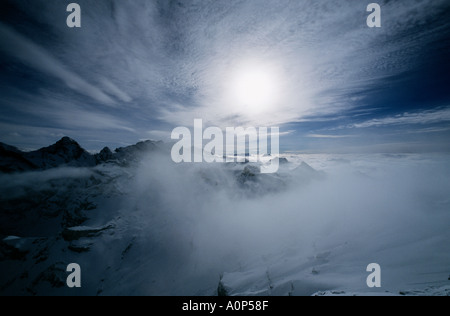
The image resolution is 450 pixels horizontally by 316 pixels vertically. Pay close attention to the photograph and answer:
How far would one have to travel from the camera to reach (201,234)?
131500mm

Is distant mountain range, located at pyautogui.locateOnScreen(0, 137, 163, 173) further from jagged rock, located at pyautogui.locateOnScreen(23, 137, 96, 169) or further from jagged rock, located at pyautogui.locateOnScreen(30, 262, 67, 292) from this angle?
jagged rock, located at pyautogui.locateOnScreen(30, 262, 67, 292)

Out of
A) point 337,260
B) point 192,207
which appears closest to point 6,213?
point 192,207

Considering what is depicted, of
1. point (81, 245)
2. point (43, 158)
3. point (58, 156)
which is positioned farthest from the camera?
point (58, 156)

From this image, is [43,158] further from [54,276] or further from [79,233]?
[54,276]

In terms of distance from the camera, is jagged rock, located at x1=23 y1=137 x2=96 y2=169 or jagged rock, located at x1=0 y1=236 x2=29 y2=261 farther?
jagged rock, located at x1=23 y1=137 x2=96 y2=169

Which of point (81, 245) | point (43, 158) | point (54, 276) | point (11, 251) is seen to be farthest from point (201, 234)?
point (43, 158)

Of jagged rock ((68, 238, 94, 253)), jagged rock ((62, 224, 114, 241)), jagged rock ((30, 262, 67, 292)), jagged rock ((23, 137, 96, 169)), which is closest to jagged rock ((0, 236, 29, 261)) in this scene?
jagged rock ((30, 262, 67, 292))

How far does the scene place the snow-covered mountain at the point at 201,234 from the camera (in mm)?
23453

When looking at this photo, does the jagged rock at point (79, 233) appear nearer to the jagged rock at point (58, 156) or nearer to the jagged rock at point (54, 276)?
the jagged rock at point (54, 276)

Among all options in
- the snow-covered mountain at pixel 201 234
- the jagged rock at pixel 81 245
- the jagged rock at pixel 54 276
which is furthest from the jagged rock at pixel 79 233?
the jagged rock at pixel 54 276

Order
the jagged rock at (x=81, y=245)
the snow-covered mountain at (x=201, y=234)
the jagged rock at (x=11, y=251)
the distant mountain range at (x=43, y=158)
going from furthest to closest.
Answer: the distant mountain range at (x=43, y=158) → the jagged rock at (x=11, y=251) → the jagged rock at (x=81, y=245) → the snow-covered mountain at (x=201, y=234)

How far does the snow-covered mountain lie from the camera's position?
2345 cm

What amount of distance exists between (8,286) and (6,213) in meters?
98.3
